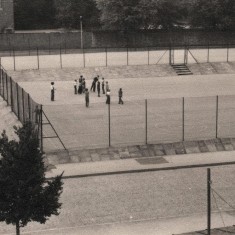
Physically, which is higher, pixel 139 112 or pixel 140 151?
pixel 140 151

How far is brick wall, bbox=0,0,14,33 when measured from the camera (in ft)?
266

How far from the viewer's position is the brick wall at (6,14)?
81062 millimetres

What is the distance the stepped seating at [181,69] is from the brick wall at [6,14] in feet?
99.2

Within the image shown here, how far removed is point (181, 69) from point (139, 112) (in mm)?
22881

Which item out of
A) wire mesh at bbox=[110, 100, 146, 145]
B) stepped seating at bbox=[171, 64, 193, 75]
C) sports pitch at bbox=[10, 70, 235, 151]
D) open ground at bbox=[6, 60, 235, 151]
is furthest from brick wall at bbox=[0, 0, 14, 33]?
wire mesh at bbox=[110, 100, 146, 145]

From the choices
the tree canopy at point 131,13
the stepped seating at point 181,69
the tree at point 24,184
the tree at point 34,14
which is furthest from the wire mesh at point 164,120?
the tree at point 34,14

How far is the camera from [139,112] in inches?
1427

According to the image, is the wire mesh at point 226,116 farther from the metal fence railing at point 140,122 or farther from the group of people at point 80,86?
the group of people at point 80,86

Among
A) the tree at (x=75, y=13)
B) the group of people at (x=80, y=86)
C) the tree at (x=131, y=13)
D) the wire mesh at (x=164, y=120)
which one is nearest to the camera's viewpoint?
the wire mesh at (x=164, y=120)

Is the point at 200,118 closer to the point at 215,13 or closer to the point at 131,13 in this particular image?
the point at 131,13

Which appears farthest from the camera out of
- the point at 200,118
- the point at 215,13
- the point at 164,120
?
the point at 215,13

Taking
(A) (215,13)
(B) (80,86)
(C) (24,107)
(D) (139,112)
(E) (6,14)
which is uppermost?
(A) (215,13)

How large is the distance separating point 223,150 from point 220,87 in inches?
840

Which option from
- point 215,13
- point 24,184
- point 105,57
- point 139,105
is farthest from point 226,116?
point 215,13
